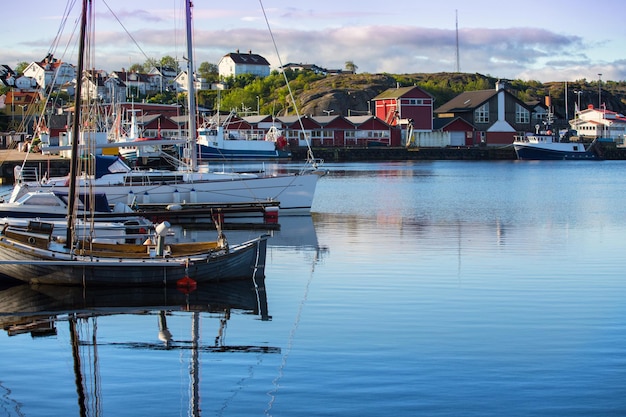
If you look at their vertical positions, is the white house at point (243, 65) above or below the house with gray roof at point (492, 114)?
above

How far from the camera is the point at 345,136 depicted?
10700cm

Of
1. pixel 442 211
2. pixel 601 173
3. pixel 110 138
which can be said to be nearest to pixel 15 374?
pixel 442 211

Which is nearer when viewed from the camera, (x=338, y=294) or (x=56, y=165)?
(x=338, y=294)

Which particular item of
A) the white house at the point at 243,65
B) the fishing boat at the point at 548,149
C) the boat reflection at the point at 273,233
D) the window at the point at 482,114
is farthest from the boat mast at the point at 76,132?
the white house at the point at 243,65

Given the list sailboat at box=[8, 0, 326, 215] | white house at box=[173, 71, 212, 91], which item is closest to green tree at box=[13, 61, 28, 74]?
white house at box=[173, 71, 212, 91]

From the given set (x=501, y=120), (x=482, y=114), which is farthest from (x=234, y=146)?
(x=501, y=120)

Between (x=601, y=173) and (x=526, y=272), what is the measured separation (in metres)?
57.6

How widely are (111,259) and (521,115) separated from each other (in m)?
104

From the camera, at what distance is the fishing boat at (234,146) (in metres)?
92.5

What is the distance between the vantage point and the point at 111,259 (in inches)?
736

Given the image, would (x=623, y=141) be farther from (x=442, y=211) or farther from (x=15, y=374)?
(x=15, y=374)

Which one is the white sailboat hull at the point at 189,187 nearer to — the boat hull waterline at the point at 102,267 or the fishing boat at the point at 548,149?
the boat hull waterline at the point at 102,267

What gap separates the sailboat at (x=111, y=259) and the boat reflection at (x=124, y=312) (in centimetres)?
24

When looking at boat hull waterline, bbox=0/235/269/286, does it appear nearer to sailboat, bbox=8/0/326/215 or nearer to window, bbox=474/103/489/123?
sailboat, bbox=8/0/326/215
